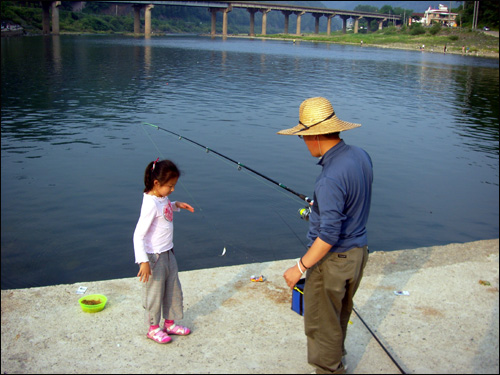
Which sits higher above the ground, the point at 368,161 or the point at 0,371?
the point at 368,161

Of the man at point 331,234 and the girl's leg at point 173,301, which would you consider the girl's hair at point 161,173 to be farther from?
the man at point 331,234

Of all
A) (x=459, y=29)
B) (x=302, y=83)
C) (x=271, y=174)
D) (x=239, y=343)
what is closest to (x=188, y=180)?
(x=271, y=174)

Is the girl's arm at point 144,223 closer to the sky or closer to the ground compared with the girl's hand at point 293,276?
closer to the sky

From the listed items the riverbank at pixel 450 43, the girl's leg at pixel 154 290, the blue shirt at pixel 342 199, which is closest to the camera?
the blue shirt at pixel 342 199

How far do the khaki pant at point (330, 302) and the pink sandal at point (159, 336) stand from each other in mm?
1102

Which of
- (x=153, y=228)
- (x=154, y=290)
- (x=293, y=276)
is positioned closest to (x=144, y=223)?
(x=153, y=228)

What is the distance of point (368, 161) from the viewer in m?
3.32

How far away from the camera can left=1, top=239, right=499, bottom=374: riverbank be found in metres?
3.81

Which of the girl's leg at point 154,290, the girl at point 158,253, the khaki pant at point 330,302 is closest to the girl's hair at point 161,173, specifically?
the girl at point 158,253

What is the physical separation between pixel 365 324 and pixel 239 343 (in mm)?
990

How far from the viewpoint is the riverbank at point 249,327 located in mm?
3809

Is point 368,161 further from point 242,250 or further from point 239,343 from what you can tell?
point 242,250

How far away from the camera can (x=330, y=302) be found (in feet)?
11.0

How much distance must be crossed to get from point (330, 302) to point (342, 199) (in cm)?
67
